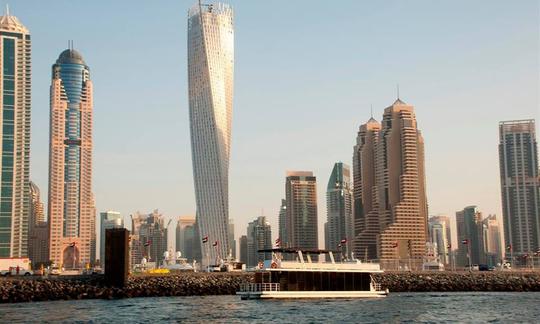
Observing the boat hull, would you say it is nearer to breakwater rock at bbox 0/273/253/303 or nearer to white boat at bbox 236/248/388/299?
white boat at bbox 236/248/388/299

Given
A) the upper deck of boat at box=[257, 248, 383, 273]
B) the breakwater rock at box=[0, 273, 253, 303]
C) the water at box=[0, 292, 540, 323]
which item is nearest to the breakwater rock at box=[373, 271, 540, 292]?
the upper deck of boat at box=[257, 248, 383, 273]

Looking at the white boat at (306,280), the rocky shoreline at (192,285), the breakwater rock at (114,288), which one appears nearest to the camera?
the white boat at (306,280)

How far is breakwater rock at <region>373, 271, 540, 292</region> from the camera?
138 m

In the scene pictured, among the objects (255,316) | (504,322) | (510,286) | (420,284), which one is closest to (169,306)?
(255,316)

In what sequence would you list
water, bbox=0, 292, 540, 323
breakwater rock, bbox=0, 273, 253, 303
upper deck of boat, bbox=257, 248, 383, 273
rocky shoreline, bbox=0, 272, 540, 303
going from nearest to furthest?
water, bbox=0, 292, 540, 323 → upper deck of boat, bbox=257, 248, 383, 273 → breakwater rock, bbox=0, 273, 253, 303 → rocky shoreline, bbox=0, 272, 540, 303

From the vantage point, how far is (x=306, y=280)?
108 meters

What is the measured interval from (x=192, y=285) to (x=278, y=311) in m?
42.2

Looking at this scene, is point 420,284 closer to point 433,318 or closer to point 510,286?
point 510,286

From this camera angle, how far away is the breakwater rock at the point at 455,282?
138250mm

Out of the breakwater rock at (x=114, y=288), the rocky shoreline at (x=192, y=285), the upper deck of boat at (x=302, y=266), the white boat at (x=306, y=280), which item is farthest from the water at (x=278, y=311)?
the rocky shoreline at (x=192, y=285)

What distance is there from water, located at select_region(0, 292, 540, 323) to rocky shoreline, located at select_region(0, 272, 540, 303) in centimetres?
688

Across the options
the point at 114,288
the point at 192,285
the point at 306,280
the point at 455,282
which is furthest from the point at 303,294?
the point at 455,282

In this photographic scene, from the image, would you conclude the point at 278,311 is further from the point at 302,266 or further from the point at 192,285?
the point at 192,285

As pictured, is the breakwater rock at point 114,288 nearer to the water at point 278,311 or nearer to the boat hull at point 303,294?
the water at point 278,311
